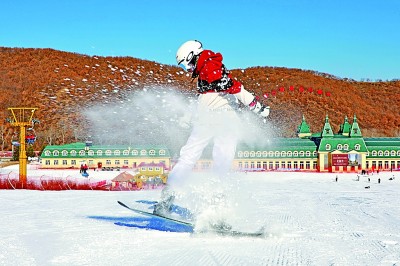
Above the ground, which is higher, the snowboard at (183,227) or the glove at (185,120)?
the glove at (185,120)

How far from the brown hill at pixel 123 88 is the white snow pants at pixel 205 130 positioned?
5602 centimetres

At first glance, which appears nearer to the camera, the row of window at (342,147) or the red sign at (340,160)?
the red sign at (340,160)

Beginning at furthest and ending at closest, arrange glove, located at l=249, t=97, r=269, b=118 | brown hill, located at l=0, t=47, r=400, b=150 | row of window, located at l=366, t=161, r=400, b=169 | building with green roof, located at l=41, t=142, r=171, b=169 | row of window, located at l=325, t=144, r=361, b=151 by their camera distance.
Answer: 1. brown hill, located at l=0, t=47, r=400, b=150
2. row of window, located at l=366, t=161, r=400, b=169
3. row of window, located at l=325, t=144, r=361, b=151
4. building with green roof, located at l=41, t=142, r=171, b=169
5. glove, located at l=249, t=97, r=269, b=118

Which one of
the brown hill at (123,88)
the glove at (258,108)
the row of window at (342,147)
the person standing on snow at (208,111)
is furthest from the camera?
the brown hill at (123,88)

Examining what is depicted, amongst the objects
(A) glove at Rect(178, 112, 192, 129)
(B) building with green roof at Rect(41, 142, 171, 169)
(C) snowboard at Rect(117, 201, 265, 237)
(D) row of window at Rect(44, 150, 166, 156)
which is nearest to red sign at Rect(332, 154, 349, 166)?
(B) building with green roof at Rect(41, 142, 171, 169)

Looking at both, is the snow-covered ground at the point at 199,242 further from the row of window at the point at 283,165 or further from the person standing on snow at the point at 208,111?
the row of window at the point at 283,165

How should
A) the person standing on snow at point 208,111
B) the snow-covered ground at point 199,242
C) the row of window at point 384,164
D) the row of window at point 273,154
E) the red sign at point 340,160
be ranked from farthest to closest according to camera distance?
the row of window at point 384,164 → the row of window at point 273,154 → the red sign at point 340,160 → the person standing on snow at point 208,111 → the snow-covered ground at point 199,242

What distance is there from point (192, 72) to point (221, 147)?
941 millimetres

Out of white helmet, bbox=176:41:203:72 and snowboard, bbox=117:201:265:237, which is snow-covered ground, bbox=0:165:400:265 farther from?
white helmet, bbox=176:41:203:72

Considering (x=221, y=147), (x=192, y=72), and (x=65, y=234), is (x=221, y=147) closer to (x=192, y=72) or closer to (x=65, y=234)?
(x=192, y=72)

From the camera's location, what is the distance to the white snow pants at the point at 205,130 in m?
5.64

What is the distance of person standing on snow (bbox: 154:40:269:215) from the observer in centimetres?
559

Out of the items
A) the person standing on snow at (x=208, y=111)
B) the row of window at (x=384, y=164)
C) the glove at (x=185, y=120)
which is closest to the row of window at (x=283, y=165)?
the row of window at (x=384, y=164)

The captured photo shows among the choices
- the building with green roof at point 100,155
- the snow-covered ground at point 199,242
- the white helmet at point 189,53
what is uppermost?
the white helmet at point 189,53
